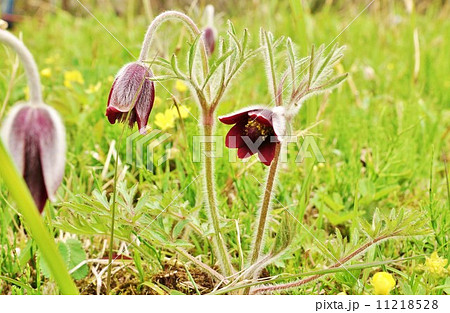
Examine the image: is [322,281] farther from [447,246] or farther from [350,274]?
[447,246]

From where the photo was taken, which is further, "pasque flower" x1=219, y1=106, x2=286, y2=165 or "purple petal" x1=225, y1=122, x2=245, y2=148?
"purple petal" x1=225, y1=122, x2=245, y2=148

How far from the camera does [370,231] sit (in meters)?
1.12

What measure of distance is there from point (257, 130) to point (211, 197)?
0.17 m

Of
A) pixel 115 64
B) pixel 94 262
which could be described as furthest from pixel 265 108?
pixel 115 64

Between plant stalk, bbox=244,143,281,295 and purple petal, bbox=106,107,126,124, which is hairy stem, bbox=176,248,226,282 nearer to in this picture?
plant stalk, bbox=244,143,281,295

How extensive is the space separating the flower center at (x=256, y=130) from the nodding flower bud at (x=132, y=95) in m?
0.19

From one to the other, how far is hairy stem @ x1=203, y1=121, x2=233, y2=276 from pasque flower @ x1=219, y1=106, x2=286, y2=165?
42mm

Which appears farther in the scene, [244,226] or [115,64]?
[115,64]

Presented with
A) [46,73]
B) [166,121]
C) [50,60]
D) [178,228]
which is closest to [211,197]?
[178,228]

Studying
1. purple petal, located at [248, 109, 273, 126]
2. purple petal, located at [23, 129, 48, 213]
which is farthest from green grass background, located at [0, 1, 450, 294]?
purple petal, located at [23, 129, 48, 213]

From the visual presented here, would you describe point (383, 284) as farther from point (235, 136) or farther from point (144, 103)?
point (144, 103)

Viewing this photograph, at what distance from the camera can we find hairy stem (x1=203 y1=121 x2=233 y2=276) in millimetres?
1130

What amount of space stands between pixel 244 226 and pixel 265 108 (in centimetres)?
45

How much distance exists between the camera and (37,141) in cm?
74
